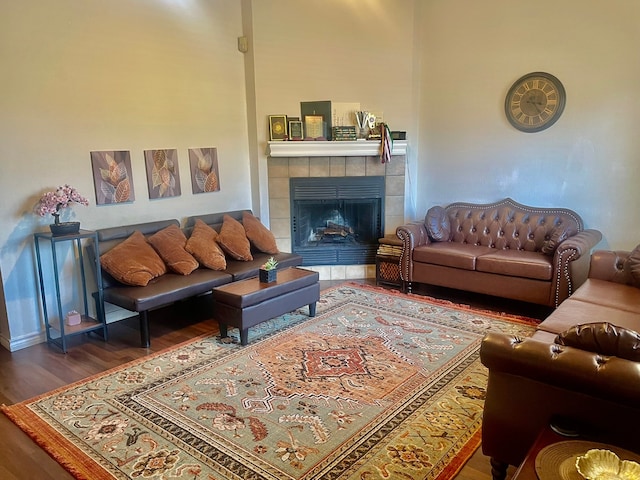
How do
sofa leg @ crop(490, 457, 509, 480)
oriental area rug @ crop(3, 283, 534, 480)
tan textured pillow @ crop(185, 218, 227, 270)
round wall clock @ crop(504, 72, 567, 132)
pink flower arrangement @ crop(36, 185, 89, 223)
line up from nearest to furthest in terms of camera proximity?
sofa leg @ crop(490, 457, 509, 480) < oriental area rug @ crop(3, 283, 534, 480) < pink flower arrangement @ crop(36, 185, 89, 223) < tan textured pillow @ crop(185, 218, 227, 270) < round wall clock @ crop(504, 72, 567, 132)

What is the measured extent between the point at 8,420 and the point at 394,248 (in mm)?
3770

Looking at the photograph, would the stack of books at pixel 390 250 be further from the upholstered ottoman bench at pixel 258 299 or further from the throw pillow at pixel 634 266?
the throw pillow at pixel 634 266

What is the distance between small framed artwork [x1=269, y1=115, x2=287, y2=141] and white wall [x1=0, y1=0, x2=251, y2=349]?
42 cm

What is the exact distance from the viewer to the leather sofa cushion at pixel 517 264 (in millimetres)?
4301

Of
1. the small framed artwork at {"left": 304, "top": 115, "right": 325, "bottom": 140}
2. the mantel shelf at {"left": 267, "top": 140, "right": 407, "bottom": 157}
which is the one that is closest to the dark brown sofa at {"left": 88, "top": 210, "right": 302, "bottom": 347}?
the mantel shelf at {"left": 267, "top": 140, "right": 407, "bottom": 157}

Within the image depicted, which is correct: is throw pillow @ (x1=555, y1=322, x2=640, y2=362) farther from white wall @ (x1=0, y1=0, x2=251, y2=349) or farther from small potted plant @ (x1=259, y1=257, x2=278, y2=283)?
white wall @ (x1=0, y1=0, x2=251, y2=349)

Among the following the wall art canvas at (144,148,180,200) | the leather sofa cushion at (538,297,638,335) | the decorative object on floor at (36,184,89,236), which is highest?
the wall art canvas at (144,148,180,200)

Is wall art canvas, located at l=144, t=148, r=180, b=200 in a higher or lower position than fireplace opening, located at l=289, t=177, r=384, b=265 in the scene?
higher

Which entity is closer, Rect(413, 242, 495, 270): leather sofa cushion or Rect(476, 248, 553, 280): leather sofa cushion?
Rect(476, 248, 553, 280): leather sofa cushion

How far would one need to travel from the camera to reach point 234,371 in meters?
3.30

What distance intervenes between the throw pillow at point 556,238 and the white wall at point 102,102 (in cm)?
348

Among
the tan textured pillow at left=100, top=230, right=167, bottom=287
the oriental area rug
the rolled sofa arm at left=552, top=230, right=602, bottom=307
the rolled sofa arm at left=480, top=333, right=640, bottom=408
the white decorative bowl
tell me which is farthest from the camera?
the rolled sofa arm at left=552, top=230, right=602, bottom=307

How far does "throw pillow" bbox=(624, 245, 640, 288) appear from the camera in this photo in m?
3.68

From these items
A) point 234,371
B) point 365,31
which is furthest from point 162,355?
point 365,31
